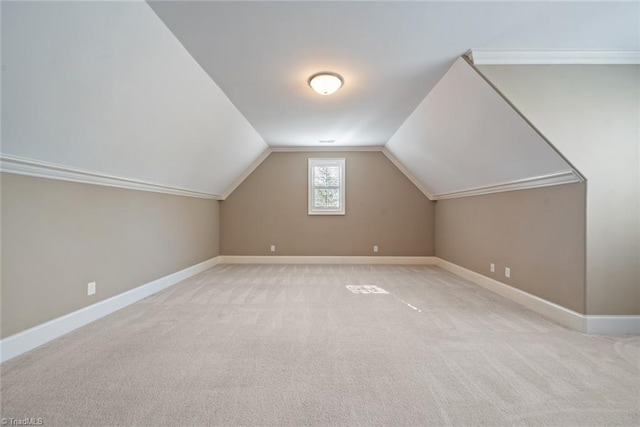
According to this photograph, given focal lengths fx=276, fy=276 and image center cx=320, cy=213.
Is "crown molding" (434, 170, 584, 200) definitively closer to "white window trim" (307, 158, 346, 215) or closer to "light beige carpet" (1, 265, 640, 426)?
"light beige carpet" (1, 265, 640, 426)

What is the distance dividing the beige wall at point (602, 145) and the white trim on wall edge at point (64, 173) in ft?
12.1

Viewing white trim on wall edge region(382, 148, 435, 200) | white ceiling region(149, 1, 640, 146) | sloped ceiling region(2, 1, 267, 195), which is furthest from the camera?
white trim on wall edge region(382, 148, 435, 200)

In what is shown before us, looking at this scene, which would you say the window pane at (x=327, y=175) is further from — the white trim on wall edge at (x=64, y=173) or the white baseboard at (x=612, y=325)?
the white baseboard at (x=612, y=325)

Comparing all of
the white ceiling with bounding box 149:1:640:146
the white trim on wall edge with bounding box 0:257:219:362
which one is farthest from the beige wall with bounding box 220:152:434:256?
the white ceiling with bounding box 149:1:640:146

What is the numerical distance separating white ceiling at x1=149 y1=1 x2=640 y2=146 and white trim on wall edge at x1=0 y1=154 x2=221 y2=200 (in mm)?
1427

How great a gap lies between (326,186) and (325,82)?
10.6 ft

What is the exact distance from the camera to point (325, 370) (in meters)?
1.84

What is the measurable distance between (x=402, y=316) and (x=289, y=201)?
143 inches

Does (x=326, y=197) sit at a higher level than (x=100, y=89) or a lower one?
lower

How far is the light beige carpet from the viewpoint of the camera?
1454 mm

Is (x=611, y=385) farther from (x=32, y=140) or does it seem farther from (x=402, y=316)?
(x=32, y=140)

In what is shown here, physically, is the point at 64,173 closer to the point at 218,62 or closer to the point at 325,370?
the point at 218,62

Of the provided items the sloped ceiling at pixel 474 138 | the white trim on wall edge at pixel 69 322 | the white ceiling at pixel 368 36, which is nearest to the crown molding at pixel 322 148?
the sloped ceiling at pixel 474 138

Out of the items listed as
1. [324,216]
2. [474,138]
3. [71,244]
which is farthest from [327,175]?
[71,244]
